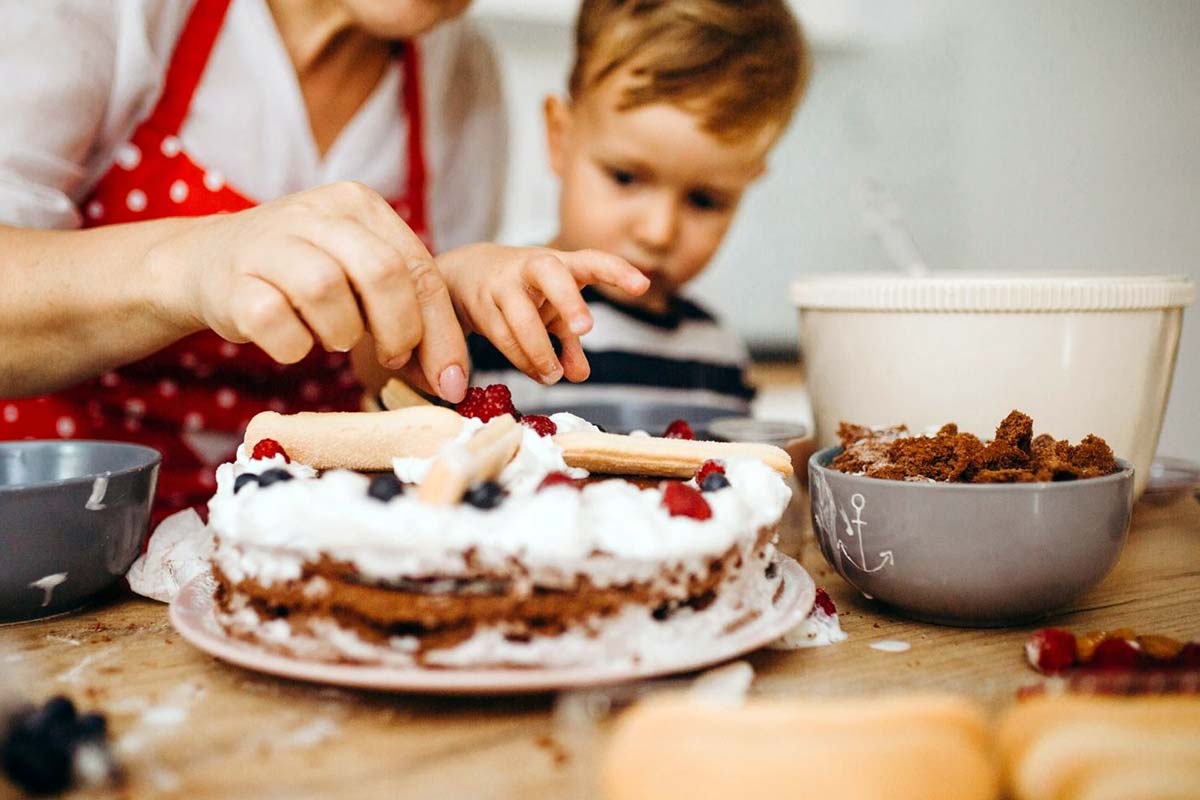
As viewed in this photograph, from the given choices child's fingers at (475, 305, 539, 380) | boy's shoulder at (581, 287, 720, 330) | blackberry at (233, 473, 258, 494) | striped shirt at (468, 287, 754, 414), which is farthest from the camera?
boy's shoulder at (581, 287, 720, 330)

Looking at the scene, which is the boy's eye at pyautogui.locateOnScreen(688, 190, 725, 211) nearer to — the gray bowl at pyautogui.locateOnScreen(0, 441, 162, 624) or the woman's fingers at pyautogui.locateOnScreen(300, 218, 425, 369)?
the woman's fingers at pyautogui.locateOnScreen(300, 218, 425, 369)

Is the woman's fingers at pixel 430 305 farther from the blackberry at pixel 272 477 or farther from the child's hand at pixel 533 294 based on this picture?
the blackberry at pixel 272 477

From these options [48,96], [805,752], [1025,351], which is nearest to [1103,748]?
[805,752]

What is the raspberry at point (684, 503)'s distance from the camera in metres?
0.57

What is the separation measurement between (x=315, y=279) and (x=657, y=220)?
2.67ft

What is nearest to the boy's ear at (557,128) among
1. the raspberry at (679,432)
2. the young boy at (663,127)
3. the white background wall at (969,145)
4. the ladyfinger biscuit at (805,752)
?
the young boy at (663,127)

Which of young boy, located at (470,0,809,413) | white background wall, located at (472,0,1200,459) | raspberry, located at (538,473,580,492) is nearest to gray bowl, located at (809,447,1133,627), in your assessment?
raspberry, located at (538,473,580,492)

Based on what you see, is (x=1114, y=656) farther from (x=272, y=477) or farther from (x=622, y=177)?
(x=622, y=177)

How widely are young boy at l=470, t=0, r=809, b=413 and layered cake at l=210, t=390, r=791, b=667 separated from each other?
2.39 ft

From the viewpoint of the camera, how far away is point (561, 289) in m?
0.78

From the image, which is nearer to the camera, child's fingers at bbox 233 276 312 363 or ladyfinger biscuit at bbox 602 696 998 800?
ladyfinger biscuit at bbox 602 696 998 800

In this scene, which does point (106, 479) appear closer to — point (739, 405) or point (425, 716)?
point (425, 716)

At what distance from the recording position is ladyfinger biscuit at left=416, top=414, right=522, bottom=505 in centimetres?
54

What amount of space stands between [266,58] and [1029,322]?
94 cm
